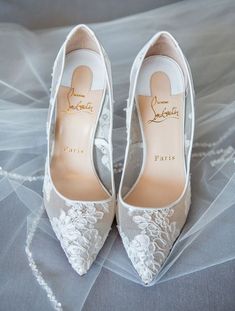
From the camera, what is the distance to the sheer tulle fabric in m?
0.65

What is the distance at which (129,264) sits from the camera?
66 cm

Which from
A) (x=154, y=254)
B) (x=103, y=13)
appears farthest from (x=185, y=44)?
(x=154, y=254)

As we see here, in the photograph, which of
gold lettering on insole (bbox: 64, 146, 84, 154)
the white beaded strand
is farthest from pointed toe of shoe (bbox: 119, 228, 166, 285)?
gold lettering on insole (bbox: 64, 146, 84, 154)

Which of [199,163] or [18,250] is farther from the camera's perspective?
[199,163]

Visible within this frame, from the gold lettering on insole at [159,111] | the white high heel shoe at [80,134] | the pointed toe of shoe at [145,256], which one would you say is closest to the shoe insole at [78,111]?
the white high heel shoe at [80,134]

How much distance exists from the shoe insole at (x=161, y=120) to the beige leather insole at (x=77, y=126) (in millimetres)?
89

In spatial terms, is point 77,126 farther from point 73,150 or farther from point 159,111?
point 159,111

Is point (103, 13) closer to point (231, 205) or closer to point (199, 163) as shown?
point (199, 163)

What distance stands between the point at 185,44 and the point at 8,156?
18.0 inches

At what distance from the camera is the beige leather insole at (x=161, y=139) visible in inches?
31.4

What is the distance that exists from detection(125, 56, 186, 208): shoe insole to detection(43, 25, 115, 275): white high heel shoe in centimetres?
7

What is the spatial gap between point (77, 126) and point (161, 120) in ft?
0.53

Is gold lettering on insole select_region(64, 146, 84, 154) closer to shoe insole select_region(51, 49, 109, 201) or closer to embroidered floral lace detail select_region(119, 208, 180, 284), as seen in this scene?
shoe insole select_region(51, 49, 109, 201)

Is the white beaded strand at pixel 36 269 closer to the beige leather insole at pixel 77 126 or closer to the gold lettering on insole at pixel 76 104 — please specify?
the beige leather insole at pixel 77 126
